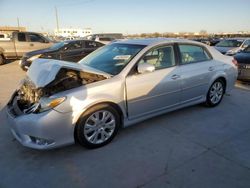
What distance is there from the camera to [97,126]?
330cm

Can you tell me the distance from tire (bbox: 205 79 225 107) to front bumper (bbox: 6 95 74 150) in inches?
121

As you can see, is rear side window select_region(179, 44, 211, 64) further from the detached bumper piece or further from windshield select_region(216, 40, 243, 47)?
windshield select_region(216, 40, 243, 47)

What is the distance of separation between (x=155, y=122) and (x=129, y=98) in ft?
3.18

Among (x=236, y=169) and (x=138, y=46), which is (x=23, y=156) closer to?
(x=138, y=46)

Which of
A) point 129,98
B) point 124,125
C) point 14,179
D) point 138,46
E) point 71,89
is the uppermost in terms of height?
point 138,46

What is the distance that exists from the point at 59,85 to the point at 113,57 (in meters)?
1.15

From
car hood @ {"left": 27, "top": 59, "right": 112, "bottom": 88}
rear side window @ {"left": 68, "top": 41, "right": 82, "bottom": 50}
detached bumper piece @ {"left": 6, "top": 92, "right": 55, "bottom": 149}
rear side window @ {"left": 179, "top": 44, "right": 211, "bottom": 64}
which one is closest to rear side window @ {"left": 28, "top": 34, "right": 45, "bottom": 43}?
rear side window @ {"left": 68, "top": 41, "right": 82, "bottom": 50}

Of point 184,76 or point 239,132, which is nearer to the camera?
point 239,132

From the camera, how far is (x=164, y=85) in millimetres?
3877

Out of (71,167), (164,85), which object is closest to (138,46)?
(164,85)

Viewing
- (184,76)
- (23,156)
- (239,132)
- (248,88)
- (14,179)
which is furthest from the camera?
(248,88)

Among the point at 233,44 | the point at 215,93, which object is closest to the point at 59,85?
the point at 215,93

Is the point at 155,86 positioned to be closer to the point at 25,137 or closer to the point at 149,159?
the point at 149,159

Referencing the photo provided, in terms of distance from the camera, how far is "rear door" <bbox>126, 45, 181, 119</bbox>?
3.56 m
